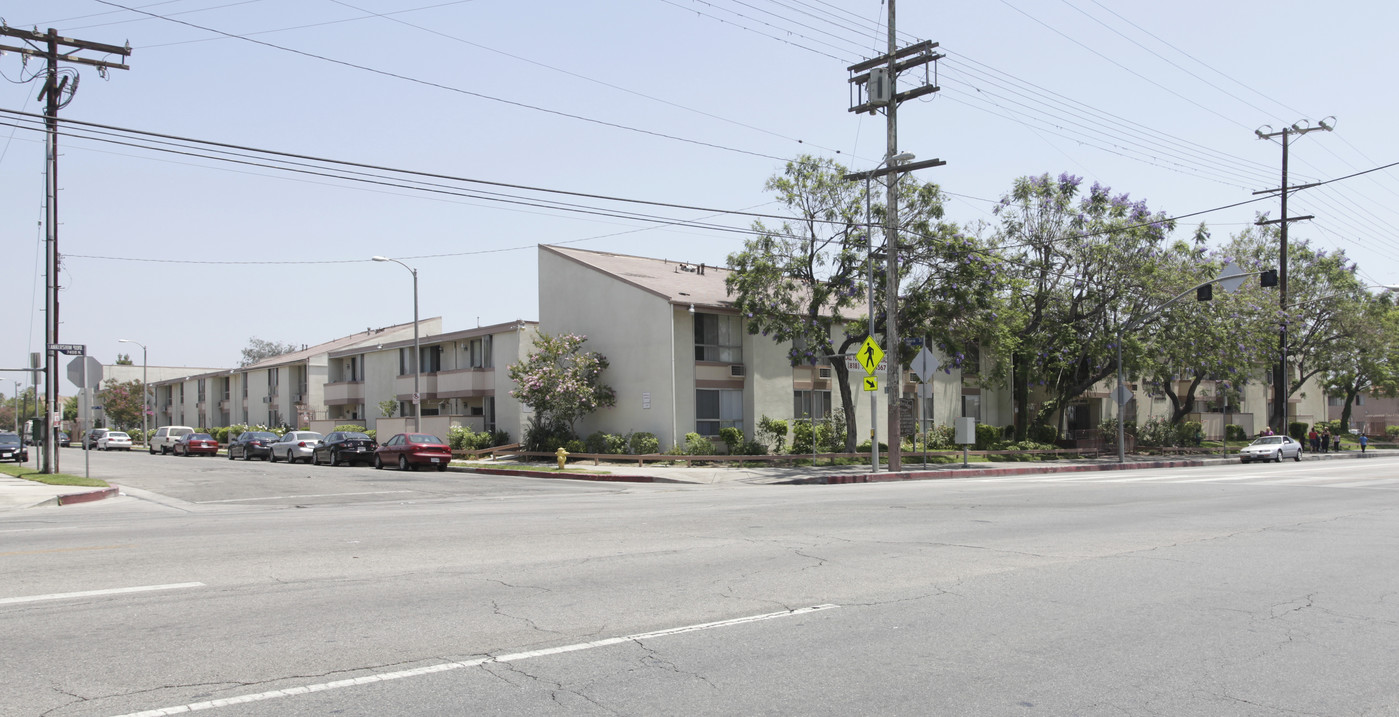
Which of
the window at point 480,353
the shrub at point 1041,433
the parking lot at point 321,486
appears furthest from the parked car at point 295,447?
the shrub at point 1041,433

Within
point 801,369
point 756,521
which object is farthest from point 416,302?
point 756,521

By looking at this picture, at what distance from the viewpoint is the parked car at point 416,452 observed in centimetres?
3244

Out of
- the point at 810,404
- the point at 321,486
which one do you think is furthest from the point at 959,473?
the point at 321,486

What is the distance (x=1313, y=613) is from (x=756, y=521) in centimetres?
737

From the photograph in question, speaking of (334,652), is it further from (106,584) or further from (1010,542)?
(1010,542)

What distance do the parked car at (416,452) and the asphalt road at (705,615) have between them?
59.2 ft

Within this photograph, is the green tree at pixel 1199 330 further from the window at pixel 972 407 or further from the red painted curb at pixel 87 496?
the red painted curb at pixel 87 496

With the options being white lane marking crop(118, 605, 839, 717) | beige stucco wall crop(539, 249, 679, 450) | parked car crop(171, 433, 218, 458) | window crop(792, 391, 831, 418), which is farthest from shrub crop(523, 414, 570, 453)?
white lane marking crop(118, 605, 839, 717)

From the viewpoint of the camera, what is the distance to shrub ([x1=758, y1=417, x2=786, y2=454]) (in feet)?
113

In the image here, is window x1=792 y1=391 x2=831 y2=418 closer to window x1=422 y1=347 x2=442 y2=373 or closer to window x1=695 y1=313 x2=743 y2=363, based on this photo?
window x1=695 y1=313 x2=743 y2=363

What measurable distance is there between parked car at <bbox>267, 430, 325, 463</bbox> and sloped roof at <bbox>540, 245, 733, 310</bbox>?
43.1ft

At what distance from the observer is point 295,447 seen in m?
40.7

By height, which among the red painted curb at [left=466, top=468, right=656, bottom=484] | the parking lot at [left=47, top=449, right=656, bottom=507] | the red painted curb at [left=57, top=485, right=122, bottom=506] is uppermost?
the red painted curb at [left=57, top=485, right=122, bottom=506]

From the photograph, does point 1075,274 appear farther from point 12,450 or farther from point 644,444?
point 12,450
